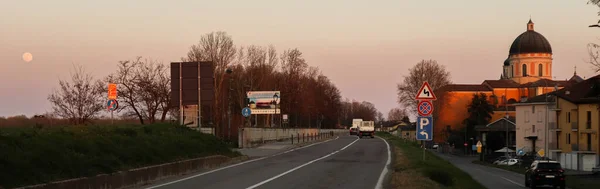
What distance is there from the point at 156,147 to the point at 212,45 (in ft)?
178

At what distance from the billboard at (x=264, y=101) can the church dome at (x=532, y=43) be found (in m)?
102

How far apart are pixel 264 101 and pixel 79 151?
5008 cm

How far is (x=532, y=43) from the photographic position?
500 feet

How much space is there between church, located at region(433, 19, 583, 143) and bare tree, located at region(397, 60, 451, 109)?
2356 cm

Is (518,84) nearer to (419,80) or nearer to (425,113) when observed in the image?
(419,80)

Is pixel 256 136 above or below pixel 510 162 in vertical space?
above

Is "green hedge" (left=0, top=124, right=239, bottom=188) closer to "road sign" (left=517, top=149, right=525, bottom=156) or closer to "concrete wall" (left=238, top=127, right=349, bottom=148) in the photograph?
"concrete wall" (left=238, top=127, right=349, bottom=148)

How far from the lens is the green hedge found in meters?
14.9

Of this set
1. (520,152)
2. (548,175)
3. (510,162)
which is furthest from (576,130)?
(548,175)

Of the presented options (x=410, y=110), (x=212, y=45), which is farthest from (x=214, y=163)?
(x=410, y=110)

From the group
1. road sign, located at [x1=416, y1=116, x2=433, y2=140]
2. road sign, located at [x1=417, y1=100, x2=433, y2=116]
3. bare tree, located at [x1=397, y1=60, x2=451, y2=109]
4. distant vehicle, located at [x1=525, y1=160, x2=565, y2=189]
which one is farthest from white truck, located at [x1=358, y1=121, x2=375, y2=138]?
road sign, located at [x1=417, y1=100, x2=433, y2=116]

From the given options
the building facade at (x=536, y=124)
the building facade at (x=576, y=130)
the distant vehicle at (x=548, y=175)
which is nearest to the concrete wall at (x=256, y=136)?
the distant vehicle at (x=548, y=175)

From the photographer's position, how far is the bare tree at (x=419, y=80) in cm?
11475

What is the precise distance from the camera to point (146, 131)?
27141mm
